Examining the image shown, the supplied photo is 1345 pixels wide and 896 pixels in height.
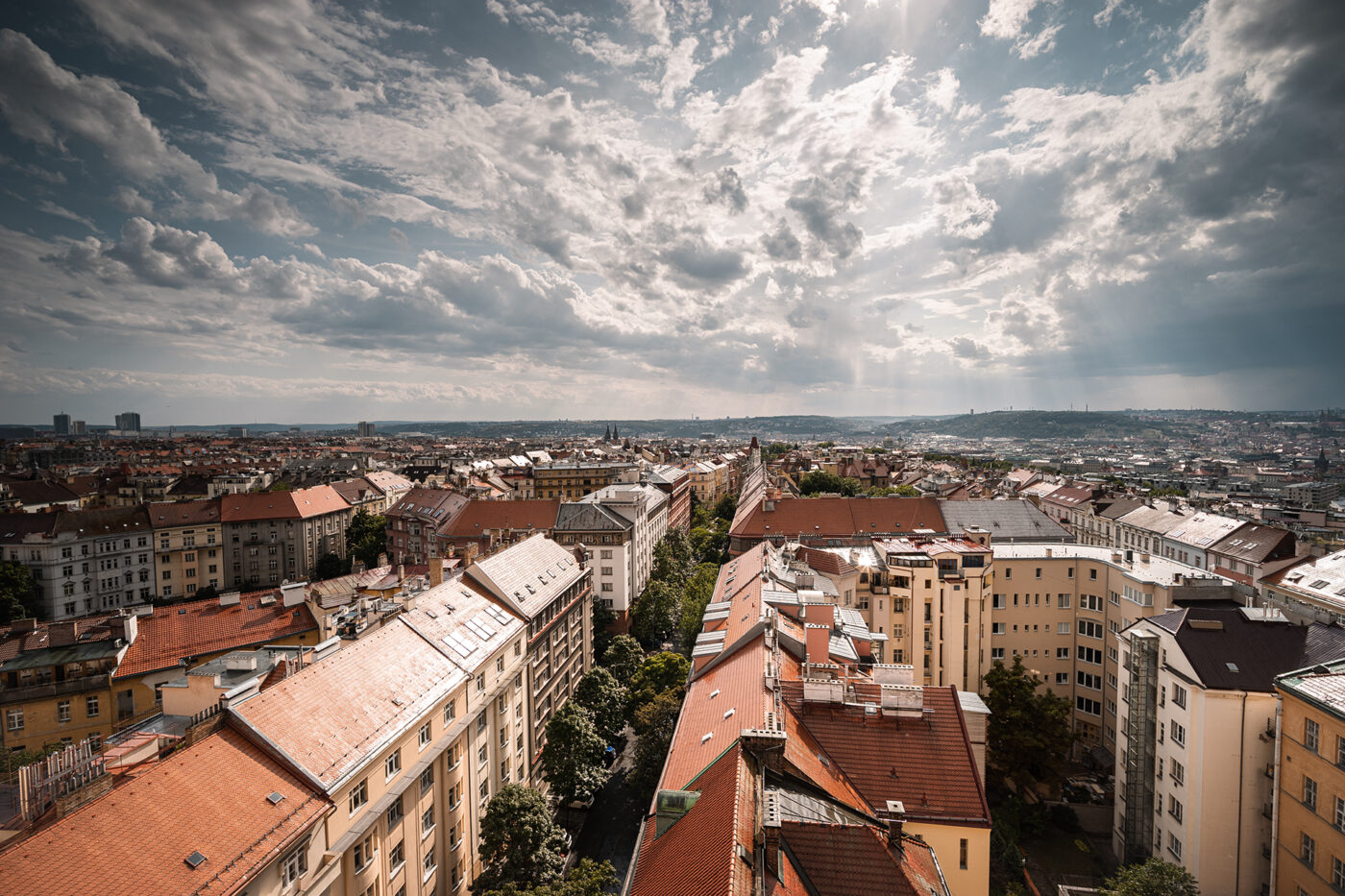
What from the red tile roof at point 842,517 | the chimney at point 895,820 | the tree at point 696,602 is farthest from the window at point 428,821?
the red tile roof at point 842,517

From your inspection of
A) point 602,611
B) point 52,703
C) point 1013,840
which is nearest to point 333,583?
point 52,703

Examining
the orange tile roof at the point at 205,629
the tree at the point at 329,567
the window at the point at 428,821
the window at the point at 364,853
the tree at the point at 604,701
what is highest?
the orange tile roof at the point at 205,629

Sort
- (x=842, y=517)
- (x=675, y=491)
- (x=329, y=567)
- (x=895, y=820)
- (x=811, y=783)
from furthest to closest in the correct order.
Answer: (x=675, y=491), (x=329, y=567), (x=842, y=517), (x=811, y=783), (x=895, y=820)

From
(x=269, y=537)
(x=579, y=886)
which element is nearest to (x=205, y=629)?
(x=579, y=886)

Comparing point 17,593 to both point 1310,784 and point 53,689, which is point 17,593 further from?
point 1310,784

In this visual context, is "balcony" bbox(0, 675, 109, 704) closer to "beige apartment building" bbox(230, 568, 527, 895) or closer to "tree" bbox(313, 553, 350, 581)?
"beige apartment building" bbox(230, 568, 527, 895)

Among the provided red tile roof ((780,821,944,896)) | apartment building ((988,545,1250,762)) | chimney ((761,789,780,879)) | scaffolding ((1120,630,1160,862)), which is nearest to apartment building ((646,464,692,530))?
apartment building ((988,545,1250,762))

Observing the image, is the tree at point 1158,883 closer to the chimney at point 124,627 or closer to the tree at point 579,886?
the tree at point 579,886

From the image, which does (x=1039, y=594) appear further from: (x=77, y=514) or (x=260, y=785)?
(x=77, y=514)
